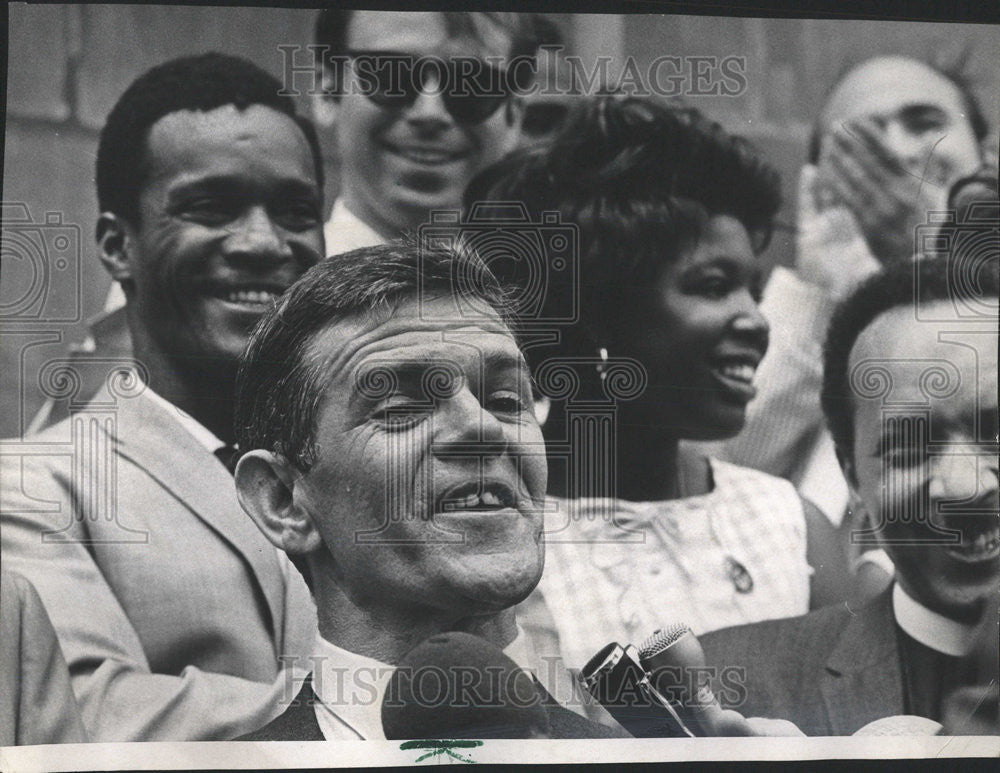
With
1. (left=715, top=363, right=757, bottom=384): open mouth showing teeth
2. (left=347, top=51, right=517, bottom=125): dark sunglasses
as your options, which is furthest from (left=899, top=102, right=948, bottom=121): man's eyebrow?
(left=347, top=51, right=517, bottom=125): dark sunglasses

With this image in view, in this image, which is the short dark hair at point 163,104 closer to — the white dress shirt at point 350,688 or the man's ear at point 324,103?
the man's ear at point 324,103

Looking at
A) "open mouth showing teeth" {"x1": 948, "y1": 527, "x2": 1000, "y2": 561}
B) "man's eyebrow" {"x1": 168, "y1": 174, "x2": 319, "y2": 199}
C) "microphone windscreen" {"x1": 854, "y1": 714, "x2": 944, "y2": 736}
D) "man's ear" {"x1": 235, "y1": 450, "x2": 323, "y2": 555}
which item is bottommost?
"microphone windscreen" {"x1": 854, "y1": 714, "x2": 944, "y2": 736}

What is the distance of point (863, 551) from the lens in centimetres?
318

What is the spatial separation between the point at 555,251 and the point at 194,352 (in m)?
0.98

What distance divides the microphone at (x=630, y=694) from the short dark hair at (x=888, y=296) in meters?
0.81

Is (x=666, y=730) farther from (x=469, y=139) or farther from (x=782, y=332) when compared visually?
(x=469, y=139)

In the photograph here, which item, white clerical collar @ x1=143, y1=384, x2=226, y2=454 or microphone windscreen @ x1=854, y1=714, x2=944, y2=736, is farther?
microphone windscreen @ x1=854, y1=714, x2=944, y2=736

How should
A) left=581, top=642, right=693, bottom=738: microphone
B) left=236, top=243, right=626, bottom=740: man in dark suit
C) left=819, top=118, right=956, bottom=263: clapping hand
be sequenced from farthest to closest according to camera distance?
left=819, top=118, right=956, bottom=263: clapping hand
left=581, top=642, right=693, bottom=738: microphone
left=236, top=243, right=626, bottom=740: man in dark suit

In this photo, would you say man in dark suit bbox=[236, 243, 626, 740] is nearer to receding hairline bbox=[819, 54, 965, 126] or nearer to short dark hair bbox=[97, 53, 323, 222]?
short dark hair bbox=[97, 53, 323, 222]

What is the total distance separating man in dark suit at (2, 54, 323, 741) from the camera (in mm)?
3000

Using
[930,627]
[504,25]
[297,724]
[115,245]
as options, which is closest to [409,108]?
[504,25]

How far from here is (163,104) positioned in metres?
3.10

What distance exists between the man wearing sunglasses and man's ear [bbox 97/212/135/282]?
0.56 meters

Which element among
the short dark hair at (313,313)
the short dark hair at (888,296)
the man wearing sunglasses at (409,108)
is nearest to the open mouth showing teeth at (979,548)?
the short dark hair at (888,296)
